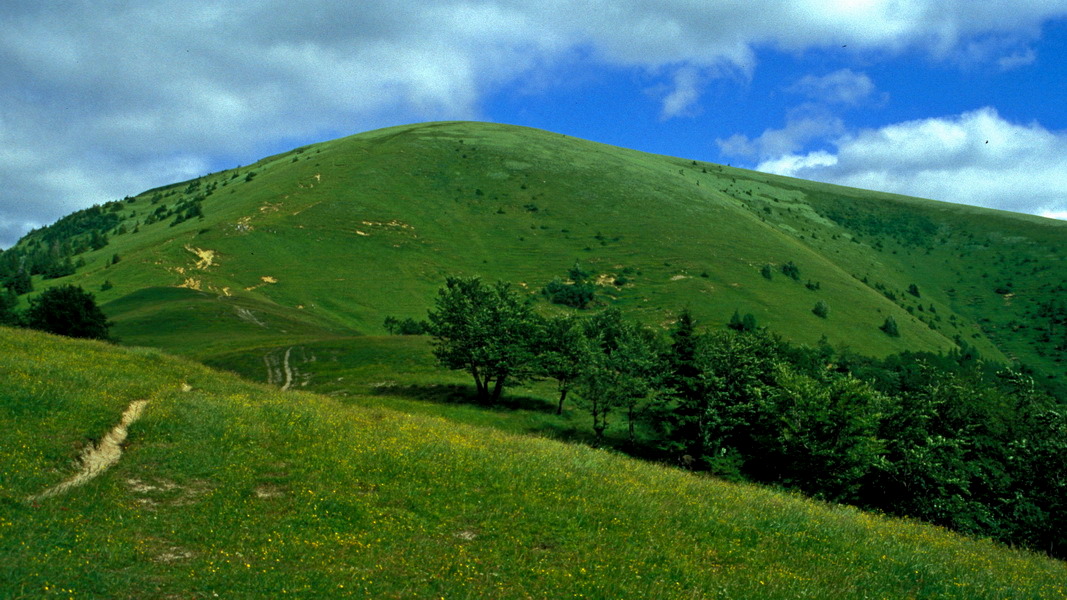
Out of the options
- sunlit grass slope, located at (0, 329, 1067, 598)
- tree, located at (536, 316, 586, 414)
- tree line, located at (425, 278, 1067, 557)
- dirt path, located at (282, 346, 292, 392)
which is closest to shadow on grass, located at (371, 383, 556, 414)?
tree line, located at (425, 278, 1067, 557)

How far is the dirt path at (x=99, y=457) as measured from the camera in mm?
15275

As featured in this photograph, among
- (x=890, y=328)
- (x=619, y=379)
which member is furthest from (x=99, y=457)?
(x=890, y=328)

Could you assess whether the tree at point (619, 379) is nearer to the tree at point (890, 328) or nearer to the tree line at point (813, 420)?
the tree line at point (813, 420)

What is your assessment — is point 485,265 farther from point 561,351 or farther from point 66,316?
point 66,316

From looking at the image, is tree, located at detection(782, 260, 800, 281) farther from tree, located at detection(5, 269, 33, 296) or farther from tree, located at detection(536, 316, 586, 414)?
tree, located at detection(5, 269, 33, 296)

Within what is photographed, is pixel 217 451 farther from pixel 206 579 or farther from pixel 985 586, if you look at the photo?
pixel 985 586

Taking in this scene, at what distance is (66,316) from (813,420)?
72.2 m

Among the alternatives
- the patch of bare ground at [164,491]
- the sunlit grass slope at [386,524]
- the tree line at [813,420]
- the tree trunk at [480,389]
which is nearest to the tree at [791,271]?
the tree line at [813,420]

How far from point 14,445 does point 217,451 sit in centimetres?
495

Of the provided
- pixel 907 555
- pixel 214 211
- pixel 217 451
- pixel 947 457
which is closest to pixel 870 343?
pixel 947 457

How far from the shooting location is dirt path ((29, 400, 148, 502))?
1527 cm

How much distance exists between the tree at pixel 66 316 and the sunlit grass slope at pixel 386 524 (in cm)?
4933

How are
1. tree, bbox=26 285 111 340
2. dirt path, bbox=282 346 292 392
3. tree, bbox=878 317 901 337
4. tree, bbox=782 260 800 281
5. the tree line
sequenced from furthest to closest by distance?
1. tree, bbox=782 260 800 281
2. tree, bbox=878 317 901 337
3. tree, bbox=26 285 111 340
4. dirt path, bbox=282 346 292 392
5. the tree line

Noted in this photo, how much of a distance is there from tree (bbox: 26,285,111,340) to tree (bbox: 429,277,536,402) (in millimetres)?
37116
